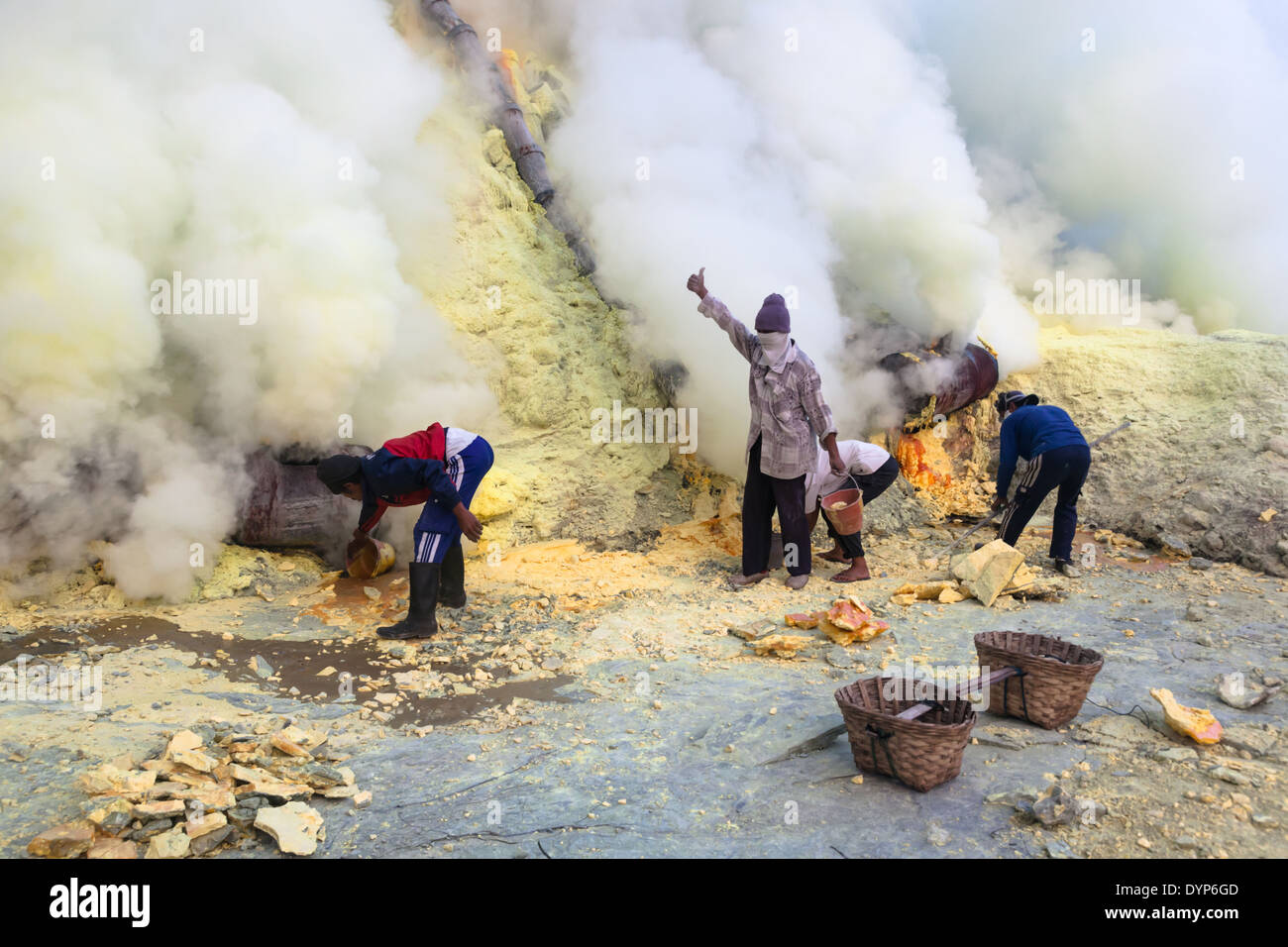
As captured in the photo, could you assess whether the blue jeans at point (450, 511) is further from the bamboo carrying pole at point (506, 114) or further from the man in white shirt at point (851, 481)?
the bamboo carrying pole at point (506, 114)

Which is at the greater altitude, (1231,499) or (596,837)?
(1231,499)

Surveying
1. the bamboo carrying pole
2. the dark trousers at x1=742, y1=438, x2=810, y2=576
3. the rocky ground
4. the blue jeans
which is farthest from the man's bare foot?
the bamboo carrying pole

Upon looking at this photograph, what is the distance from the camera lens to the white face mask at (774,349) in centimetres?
510

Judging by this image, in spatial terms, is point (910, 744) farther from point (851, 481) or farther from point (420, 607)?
point (851, 481)

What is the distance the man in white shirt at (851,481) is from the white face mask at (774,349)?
73 cm

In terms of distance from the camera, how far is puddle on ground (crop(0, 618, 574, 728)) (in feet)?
11.7

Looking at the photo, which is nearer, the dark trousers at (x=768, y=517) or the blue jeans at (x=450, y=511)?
the blue jeans at (x=450, y=511)

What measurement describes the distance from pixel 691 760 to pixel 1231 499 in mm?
4998

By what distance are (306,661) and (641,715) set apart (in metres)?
1.75

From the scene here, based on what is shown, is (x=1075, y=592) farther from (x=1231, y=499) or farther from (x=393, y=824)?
(x=393, y=824)

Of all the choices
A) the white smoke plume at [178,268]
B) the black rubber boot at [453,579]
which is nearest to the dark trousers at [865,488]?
the black rubber boot at [453,579]
